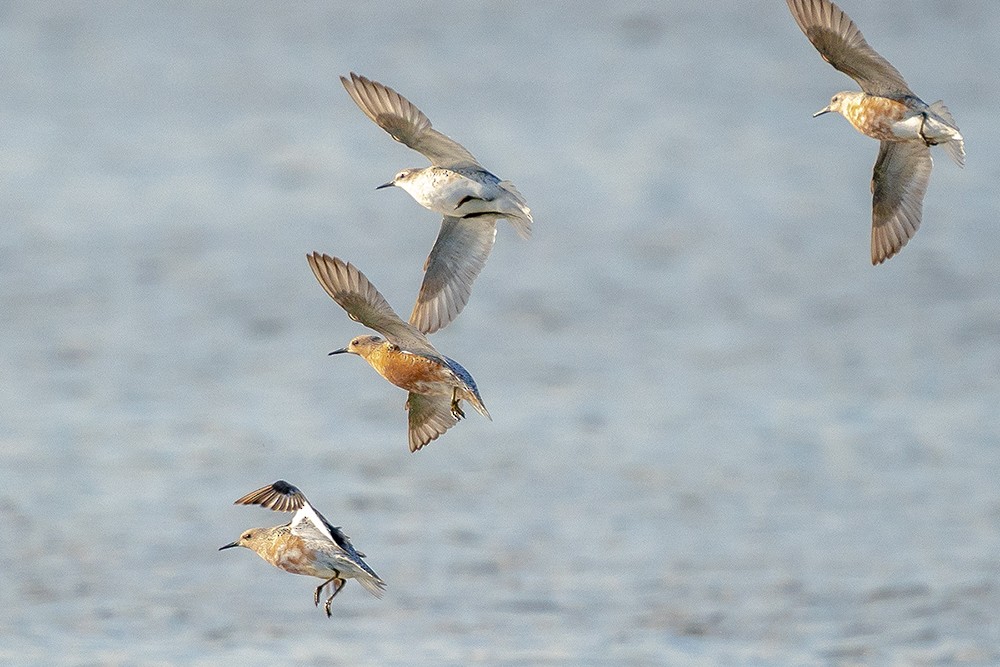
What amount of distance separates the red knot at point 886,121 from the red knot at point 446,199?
1.56m

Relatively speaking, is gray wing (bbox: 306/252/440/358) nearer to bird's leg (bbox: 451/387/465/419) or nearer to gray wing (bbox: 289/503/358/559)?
bird's leg (bbox: 451/387/465/419)

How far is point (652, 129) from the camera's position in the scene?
24.5 m

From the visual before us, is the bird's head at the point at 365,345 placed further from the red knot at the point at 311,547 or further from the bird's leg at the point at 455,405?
the red knot at the point at 311,547

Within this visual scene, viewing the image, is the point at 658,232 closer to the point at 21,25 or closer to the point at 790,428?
the point at 790,428

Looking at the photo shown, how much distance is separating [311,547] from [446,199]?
1730 millimetres

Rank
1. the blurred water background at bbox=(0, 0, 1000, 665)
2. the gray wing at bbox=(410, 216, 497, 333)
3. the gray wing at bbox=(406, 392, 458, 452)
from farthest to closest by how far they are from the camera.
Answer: the blurred water background at bbox=(0, 0, 1000, 665) < the gray wing at bbox=(410, 216, 497, 333) < the gray wing at bbox=(406, 392, 458, 452)

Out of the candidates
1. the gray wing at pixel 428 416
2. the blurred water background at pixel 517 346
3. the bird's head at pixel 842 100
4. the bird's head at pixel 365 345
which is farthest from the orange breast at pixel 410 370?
the blurred water background at pixel 517 346

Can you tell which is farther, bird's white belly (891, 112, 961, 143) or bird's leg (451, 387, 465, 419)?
bird's leg (451, 387, 465, 419)

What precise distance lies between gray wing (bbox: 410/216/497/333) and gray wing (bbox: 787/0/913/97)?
6.26 feet

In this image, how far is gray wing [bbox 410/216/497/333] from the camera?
8969mm

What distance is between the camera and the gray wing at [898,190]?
28.0 ft

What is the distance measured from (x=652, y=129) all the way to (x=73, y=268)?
302 inches

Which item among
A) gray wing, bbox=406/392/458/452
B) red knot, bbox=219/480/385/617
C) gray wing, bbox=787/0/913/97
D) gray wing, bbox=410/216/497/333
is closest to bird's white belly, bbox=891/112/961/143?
gray wing, bbox=787/0/913/97

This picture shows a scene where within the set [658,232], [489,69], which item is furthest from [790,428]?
[489,69]
